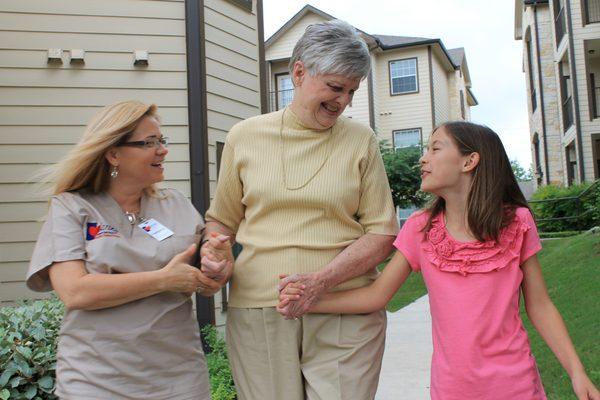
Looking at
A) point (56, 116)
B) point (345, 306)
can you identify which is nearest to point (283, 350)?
point (345, 306)

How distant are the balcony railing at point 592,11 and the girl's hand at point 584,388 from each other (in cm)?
1876

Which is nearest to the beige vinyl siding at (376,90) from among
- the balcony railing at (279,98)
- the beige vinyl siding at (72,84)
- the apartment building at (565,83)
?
the balcony railing at (279,98)

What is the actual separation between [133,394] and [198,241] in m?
0.58

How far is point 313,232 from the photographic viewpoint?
92.8 inches

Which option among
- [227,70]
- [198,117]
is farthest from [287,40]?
[198,117]

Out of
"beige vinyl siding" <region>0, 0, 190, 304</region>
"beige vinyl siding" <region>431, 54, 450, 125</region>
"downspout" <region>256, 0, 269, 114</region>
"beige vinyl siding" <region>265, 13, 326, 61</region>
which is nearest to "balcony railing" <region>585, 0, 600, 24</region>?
"beige vinyl siding" <region>431, 54, 450, 125</region>

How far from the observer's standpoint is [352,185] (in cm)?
239

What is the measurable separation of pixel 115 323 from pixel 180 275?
0.26 metres

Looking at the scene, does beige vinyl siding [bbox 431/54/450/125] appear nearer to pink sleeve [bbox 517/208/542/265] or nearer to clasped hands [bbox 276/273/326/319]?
pink sleeve [bbox 517/208/542/265]

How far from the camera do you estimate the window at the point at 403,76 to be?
24.6 meters

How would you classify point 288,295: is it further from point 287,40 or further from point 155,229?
point 287,40

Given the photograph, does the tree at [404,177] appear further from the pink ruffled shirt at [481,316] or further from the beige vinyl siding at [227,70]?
the pink ruffled shirt at [481,316]

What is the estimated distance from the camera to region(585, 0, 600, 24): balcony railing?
18734mm

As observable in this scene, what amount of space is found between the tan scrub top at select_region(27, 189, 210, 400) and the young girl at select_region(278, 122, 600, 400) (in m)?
0.42
